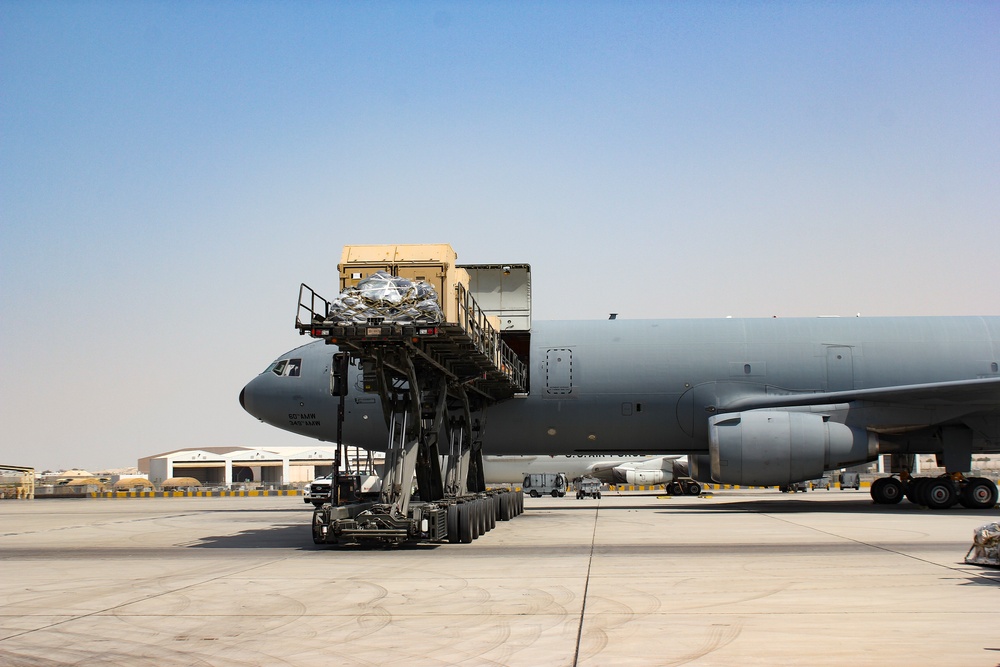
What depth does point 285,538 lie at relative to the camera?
18.8 metres

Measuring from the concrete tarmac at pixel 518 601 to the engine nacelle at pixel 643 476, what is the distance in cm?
3258

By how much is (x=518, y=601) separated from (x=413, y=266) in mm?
9196

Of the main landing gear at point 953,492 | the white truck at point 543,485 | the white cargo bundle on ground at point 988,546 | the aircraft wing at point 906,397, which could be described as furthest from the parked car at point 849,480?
the white cargo bundle on ground at point 988,546

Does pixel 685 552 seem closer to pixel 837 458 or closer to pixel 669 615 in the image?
pixel 669 615

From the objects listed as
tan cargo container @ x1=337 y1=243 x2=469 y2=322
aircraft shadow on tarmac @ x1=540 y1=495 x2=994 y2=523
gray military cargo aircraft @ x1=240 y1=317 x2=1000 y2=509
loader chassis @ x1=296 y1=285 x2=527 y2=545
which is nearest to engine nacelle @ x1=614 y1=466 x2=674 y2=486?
aircraft shadow on tarmac @ x1=540 y1=495 x2=994 y2=523

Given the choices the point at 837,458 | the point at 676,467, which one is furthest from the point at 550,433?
the point at 676,467

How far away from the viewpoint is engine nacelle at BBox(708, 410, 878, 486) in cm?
2298

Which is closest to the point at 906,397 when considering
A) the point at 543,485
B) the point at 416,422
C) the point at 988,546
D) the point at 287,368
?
the point at 988,546

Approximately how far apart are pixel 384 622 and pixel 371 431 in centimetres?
1797

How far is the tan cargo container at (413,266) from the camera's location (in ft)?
55.7

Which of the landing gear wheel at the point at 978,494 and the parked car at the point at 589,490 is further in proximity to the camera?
the parked car at the point at 589,490

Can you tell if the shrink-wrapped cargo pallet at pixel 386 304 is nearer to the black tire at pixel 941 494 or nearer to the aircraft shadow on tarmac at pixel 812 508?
the aircraft shadow on tarmac at pixel 812 508

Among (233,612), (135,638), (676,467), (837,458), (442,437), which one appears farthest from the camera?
(676,467)

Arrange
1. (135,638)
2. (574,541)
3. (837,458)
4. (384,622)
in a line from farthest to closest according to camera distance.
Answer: (837,458) → (574,541) → (384,622) → (135,638)
